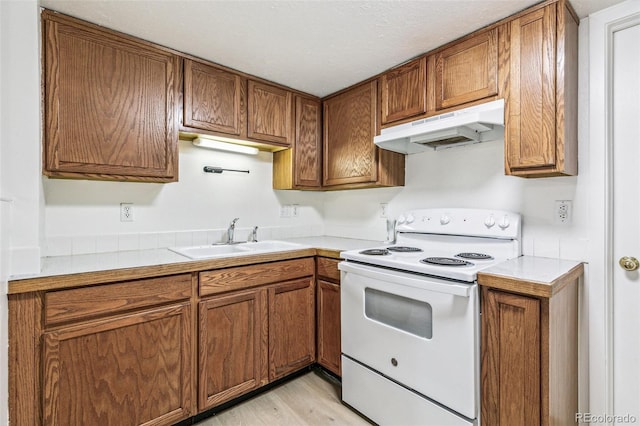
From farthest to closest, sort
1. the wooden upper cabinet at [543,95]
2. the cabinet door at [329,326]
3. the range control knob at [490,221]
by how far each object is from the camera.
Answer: the cabinet door at [329,326]
the range control knob at [490,221]
the wooden upper cabinet at [543,95]

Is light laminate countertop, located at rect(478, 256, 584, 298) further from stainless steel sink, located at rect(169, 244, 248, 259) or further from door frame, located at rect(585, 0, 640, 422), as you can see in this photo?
stainless steel sink, located at rect(169, 244, 248, 259)

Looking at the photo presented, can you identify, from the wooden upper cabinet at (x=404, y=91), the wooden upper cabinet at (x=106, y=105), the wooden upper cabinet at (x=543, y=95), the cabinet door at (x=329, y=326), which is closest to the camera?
the wooden upper cabinet at (x=543, y=95)

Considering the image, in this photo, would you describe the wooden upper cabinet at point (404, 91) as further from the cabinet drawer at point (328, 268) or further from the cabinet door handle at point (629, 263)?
the cabinet door handle at point (629, 263)

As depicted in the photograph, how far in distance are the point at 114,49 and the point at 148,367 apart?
1.67 meters

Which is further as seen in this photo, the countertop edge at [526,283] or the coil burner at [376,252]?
the coil burner at [376,252]

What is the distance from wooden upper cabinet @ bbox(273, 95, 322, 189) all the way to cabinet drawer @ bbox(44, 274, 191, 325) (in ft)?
3.99

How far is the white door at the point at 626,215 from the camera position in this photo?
1.47 meters

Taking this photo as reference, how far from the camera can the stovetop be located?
148 cm

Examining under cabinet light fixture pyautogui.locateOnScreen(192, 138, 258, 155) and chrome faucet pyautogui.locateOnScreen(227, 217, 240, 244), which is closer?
under cabinet light fixture pyautogui.locateOnScreen(192, 138, 258, 155)

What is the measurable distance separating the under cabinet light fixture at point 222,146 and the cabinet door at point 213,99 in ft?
0.51

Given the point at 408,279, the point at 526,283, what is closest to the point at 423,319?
the point at 408,279

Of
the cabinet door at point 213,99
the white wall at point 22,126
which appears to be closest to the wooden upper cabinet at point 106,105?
the cabinet door at point 213,99

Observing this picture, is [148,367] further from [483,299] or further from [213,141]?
[483,299]

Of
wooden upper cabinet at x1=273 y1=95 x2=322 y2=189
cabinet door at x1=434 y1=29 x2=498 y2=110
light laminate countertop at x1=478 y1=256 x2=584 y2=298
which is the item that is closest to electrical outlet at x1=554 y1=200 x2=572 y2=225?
light laminate countertop at x1=478 y1=256 x2=584 y2=298
